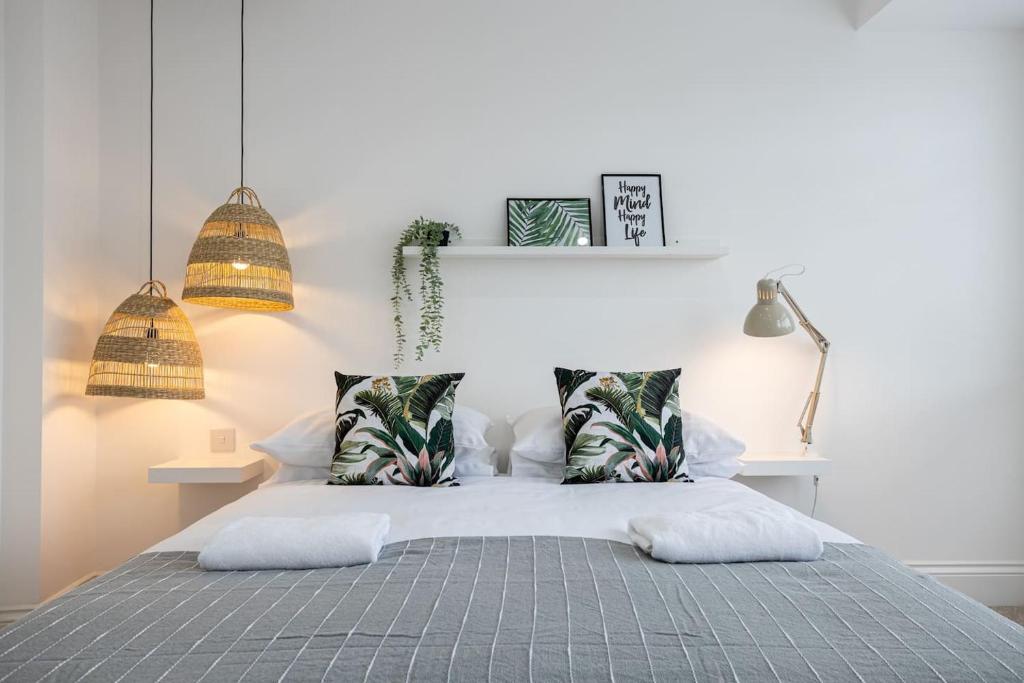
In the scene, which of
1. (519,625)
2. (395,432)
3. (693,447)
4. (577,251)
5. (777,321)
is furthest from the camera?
(577,251)

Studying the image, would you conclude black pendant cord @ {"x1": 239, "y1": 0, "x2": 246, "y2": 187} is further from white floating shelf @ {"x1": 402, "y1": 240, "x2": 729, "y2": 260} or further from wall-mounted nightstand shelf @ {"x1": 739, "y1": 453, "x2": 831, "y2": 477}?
wall-mounted nightstand shelf @ {"x1": 739, "y1": 453, "x2": 831, "y2": 477}

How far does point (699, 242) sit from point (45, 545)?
2.85 meters

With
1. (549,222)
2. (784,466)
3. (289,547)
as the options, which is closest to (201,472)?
(289,547)

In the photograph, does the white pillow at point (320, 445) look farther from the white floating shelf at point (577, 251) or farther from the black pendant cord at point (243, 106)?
A: the black pendant cord at point (243, 106)

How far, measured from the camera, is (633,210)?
9.32ft

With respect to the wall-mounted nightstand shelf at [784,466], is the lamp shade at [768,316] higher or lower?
higher

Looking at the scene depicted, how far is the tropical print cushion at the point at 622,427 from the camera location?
7.45ft

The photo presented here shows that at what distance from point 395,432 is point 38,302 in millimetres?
1450

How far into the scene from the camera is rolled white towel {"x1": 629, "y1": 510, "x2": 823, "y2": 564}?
1.41 m

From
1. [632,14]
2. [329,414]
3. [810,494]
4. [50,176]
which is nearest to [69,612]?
[329,414]

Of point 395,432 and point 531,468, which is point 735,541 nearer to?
point 531,468

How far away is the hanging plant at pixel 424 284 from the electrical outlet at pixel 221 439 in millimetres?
750

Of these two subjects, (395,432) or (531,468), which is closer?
(395,432)

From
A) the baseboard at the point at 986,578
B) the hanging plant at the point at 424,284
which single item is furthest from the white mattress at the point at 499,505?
the baseboard at the point at 986,578
